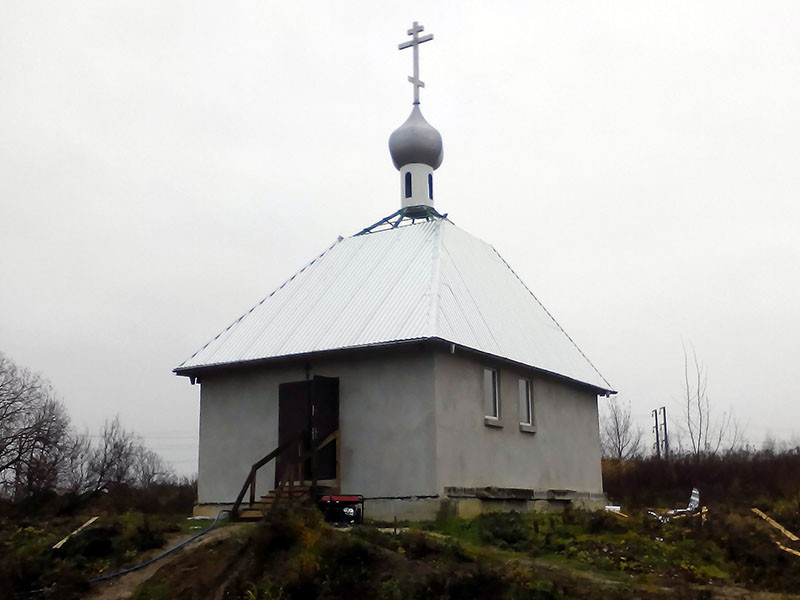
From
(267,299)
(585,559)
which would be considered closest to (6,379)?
(267,299)

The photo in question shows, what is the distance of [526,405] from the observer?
2247 cm

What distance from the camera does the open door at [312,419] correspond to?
1947cm

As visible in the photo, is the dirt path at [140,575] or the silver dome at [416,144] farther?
the silver dome at [416,144]

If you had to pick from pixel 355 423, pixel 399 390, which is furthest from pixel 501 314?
pixel 355 423

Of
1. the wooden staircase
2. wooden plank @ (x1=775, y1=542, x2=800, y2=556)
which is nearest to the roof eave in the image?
the wooden staircase

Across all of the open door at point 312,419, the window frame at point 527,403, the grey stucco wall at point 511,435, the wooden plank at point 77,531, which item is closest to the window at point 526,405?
the window frame at point 527,403

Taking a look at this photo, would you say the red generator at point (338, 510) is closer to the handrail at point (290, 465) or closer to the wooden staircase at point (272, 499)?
the wooden staircase at point (272, 499)

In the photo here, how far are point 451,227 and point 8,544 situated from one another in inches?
486

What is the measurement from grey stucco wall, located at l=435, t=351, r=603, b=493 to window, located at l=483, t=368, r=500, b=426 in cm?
11

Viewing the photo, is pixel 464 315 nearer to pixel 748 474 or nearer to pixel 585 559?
pixel 585 559

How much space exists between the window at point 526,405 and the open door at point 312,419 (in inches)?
178

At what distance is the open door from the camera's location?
19.5 meters

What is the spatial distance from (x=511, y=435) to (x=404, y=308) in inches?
147

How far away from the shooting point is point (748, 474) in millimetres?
31156
